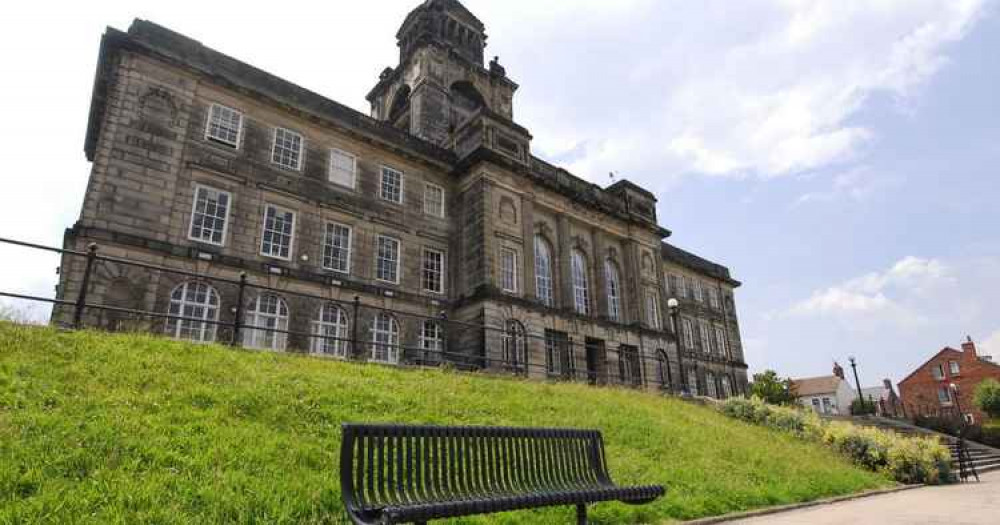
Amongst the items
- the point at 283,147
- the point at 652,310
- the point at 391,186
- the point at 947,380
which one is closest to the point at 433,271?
the point at 391,186

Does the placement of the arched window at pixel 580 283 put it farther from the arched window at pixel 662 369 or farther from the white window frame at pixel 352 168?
the white window frame at pixel 352 168

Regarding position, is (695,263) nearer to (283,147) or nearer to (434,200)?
(434,200)

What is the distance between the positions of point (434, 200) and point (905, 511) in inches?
765

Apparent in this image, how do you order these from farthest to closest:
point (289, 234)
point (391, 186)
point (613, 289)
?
point (613, 289), point (391, 186), point (289, 234)

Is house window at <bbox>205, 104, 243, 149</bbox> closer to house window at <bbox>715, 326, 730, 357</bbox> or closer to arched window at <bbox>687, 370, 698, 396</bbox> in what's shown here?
arched window at <bbox>687, 370, 698, 396</bbox>

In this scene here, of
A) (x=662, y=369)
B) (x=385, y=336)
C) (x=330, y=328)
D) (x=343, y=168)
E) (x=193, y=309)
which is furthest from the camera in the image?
(x=662, y=369)

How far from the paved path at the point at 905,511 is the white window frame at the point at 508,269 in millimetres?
14910

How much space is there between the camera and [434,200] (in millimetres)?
23516

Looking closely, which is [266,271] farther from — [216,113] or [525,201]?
[525,201]

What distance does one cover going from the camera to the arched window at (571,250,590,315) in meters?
26.1

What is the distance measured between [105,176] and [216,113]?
4.28 m

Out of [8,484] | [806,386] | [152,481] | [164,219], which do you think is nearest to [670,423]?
[152,481]

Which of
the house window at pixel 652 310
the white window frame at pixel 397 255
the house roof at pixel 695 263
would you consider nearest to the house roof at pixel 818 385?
the house roof at pixel 695 263

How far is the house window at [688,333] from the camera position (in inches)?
1438
